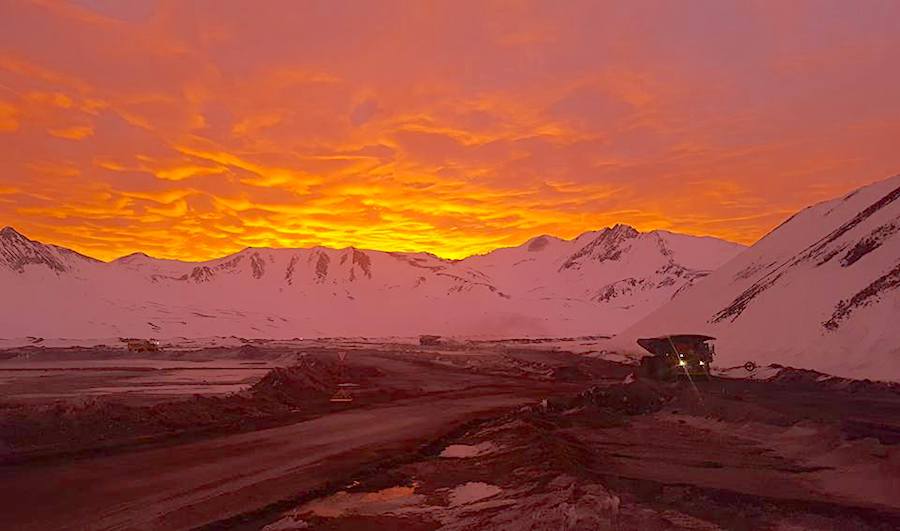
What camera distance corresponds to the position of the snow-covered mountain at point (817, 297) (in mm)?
47969

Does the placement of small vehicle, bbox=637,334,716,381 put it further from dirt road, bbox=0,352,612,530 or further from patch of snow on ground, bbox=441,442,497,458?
patch of snow on ground, bbox=441,442,497,458

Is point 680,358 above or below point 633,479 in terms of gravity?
above

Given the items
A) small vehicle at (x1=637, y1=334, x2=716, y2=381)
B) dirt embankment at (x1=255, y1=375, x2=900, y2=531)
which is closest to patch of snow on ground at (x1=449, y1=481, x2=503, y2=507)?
dirt embankment at (x1=255, y1=375, x2=900, y2=531)

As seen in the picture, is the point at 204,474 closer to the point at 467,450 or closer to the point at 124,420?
the point at 467,450

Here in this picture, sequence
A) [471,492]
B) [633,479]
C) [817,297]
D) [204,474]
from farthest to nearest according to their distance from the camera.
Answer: [817,297]
[204,474]
[633,479]
[471,492]

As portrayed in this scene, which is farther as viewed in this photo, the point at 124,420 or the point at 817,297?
the point at 817,297

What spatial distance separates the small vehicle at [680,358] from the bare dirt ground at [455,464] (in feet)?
28.5

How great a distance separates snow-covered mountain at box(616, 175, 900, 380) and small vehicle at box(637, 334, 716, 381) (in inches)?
389

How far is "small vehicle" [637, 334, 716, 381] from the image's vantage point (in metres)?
42.8

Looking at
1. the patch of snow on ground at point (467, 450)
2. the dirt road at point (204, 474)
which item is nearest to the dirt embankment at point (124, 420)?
the dirt road at point (204, 474)

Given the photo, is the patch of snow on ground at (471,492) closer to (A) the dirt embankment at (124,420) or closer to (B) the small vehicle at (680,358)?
(A) the dirt embankment at (124,420)

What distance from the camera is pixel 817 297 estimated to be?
6275 cm

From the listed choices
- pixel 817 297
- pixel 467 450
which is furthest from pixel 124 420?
pixel 817 297

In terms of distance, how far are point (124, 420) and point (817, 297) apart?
62.3 m
